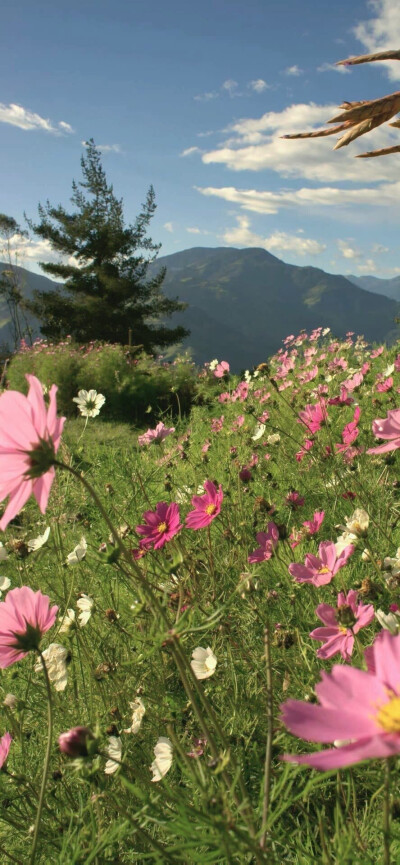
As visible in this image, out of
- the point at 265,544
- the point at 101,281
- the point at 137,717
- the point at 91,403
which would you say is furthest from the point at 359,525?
the point at 101,281

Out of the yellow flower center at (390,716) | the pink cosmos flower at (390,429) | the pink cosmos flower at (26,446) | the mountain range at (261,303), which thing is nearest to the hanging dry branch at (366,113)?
the pink cosmos flower at (390,429)

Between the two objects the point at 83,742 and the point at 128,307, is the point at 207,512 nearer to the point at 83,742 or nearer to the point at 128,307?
the point at 83,742

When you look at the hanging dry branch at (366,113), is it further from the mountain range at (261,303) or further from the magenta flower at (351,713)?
the mountain range at (261,303)

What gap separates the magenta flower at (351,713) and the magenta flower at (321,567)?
51 centimetres

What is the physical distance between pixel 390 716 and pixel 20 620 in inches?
19.6

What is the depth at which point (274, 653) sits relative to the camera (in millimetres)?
1127

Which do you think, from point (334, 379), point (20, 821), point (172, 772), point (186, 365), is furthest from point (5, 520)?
point (186, 365)

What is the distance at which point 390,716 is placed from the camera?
0.87 feet

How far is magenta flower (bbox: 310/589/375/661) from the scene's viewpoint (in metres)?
0.64

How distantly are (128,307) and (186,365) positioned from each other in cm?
1235

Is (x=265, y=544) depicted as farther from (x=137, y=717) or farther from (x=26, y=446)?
(x=26, y=446)

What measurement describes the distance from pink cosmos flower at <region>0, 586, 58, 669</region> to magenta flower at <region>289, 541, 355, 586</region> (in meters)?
0.35

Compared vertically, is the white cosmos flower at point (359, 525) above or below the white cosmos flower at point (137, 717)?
above

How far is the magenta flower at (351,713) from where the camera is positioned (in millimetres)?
241
